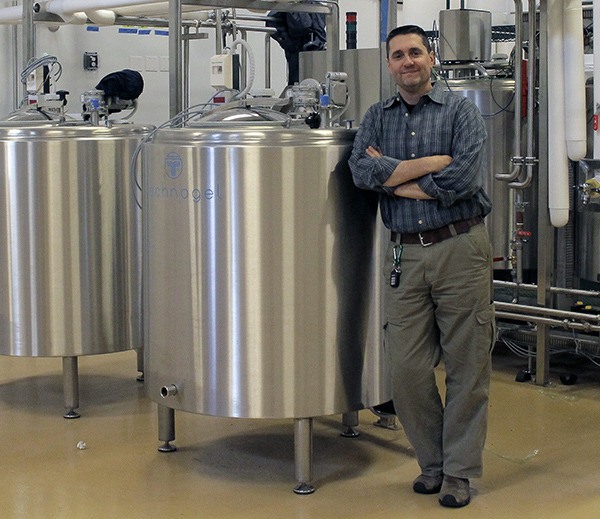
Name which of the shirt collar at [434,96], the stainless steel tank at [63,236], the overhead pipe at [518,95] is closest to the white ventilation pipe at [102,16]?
the stainless steel tank at [63,236]

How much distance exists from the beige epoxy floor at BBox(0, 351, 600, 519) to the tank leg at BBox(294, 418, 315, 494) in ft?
0.14

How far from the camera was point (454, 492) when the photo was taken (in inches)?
115

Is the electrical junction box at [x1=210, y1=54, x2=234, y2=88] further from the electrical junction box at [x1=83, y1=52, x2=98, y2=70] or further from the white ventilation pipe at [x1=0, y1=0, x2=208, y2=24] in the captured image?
the electrical junction box at [x1=83, y1=52, x2=98, y2=70]

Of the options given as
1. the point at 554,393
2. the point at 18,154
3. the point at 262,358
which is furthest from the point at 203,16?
the point at 262,358

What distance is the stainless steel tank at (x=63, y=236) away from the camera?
3770 millimetres

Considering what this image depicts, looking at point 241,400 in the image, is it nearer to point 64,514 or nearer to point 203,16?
point 64,514

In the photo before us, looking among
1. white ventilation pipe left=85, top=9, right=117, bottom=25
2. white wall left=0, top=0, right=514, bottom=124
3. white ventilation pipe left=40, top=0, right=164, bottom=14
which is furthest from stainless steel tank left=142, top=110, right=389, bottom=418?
white wall left=0, top=0, right=514, bottom=124

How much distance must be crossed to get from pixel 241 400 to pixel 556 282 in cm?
201

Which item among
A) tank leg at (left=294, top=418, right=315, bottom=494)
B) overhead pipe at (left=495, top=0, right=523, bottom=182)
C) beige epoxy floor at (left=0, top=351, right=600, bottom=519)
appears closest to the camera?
beige epoxy floor at (left=0, top=351, right=600, bottom=519)

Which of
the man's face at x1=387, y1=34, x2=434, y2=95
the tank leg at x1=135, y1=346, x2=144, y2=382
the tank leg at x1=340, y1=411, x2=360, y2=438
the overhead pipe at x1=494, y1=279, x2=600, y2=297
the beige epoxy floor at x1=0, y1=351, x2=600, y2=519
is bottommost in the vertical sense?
the beige epoxy floor at x1=0, y1=351, x2=600, y2=519

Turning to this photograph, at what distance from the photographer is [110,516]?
2889 mm

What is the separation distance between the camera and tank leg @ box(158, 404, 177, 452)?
343 centimetres

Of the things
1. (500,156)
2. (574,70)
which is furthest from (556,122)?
(500,156)

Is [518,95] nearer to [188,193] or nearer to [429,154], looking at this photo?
[429,154]
